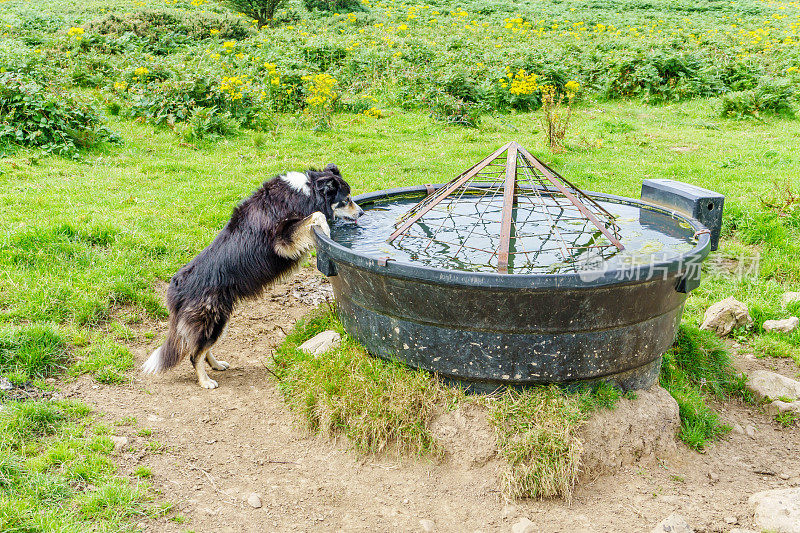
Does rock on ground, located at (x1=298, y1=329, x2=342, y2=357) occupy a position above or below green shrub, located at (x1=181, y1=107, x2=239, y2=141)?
below

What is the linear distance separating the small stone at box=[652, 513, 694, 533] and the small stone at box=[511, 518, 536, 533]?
1.89ft

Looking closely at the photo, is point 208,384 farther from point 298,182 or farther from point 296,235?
point 298,182

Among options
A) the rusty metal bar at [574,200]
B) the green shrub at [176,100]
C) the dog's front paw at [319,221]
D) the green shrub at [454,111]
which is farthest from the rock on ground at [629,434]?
the green shrub at [176,100]

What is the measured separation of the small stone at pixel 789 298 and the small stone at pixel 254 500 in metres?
4.77

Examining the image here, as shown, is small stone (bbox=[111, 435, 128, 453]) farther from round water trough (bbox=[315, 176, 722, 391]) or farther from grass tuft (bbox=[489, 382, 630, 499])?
grass tuft (bbox=[489, 382, 630, 499])

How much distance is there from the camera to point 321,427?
4.05m

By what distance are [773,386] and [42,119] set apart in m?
8.91

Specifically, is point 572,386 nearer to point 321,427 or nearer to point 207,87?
point 321,427

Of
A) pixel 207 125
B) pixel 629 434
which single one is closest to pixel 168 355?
pixel 629 434

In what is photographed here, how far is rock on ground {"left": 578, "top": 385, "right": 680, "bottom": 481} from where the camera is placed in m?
3.74

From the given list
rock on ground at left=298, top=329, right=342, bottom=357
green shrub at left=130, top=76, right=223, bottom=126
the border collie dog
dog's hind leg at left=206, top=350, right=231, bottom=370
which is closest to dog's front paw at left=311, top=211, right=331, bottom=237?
the border collie dog

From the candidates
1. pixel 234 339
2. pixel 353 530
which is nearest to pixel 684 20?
pixel 234 339

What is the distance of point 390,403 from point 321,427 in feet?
1.67

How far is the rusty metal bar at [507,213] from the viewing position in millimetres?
3746
